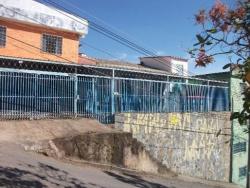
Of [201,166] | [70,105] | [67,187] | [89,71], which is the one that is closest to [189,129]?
[201,166]

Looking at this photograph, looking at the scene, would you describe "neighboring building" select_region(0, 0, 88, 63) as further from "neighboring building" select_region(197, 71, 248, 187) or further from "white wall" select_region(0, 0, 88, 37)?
"neighboring building" select_region(197, 71, 248, 187)

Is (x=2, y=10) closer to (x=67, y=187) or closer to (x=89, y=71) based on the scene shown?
(x=89, y=71)

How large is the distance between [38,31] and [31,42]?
2.05ft

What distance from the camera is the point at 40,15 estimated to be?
22.6 m

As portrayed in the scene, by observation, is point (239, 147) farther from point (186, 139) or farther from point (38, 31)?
point (38, 31)

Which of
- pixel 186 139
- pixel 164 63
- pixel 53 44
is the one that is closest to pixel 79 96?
pixel 186 139

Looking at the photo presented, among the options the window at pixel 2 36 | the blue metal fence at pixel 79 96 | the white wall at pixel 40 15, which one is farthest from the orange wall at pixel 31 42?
the blue metal fence at pixel 79 96

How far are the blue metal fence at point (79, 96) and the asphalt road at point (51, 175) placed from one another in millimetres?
2851

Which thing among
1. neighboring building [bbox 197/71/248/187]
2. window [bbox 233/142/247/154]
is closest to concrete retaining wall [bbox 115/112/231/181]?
neighboring building [bbox 197/71/248/187]

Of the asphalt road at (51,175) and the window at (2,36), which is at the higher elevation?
the window at (2,36)

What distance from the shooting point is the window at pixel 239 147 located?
88.3 ft

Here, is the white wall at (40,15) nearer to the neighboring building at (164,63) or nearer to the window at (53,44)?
the window at (53,44)

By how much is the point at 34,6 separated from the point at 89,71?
401 cm

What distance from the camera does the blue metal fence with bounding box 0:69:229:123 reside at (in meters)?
15.4
